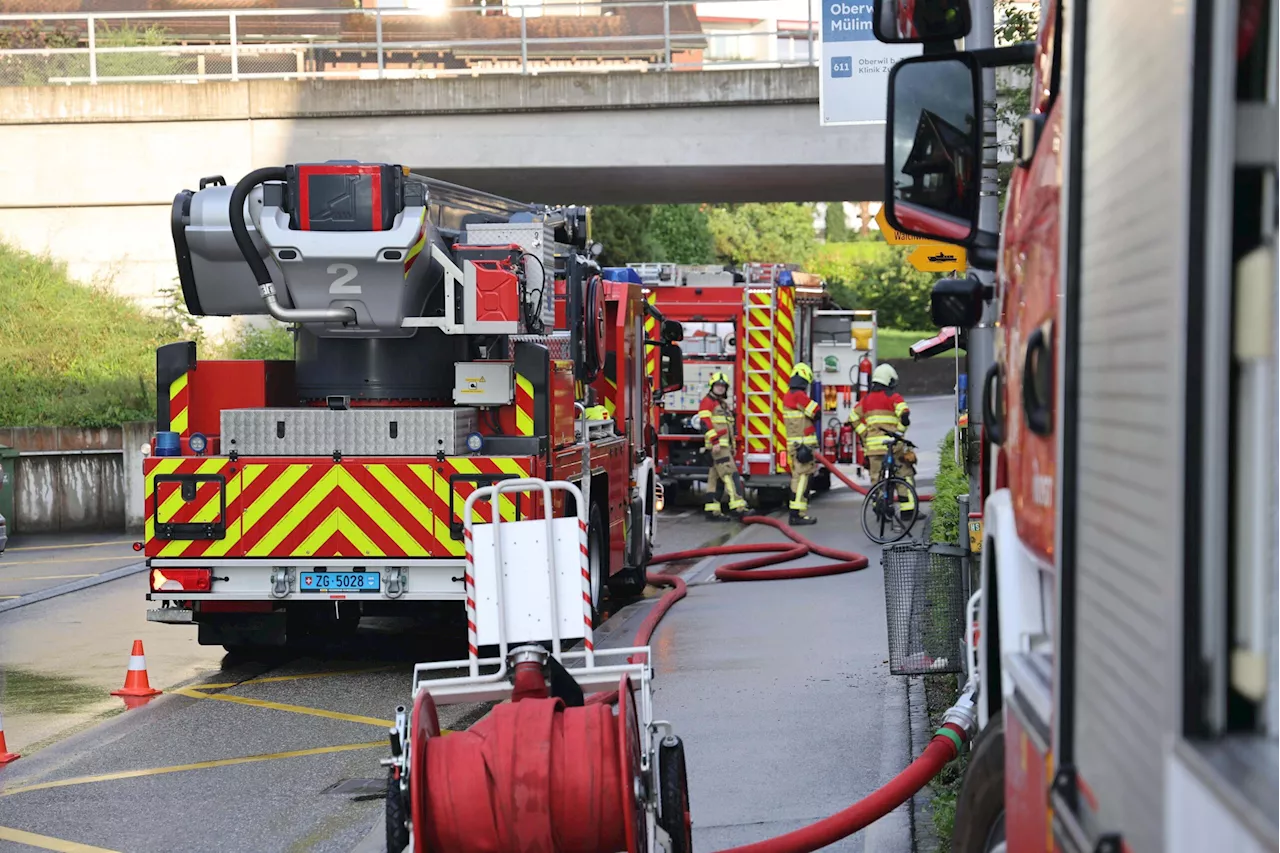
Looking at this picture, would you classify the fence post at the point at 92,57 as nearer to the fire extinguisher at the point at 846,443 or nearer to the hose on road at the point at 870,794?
the fire extinguisher at the point at 846,443

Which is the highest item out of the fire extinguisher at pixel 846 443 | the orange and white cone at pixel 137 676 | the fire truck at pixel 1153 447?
the fire truck at pixel 1153 447

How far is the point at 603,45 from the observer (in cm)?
2545

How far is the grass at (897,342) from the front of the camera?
183 ft

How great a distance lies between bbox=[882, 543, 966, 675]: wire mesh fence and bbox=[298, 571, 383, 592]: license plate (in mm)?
3446

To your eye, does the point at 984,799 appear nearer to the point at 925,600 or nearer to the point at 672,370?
the point at 925,600

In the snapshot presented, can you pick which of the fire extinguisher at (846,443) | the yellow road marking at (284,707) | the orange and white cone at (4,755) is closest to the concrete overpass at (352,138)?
the fire extinguisher at (846,443)

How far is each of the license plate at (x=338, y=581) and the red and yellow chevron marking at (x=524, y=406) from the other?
4.18 ft

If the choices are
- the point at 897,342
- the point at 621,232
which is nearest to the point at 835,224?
the point at 897,342

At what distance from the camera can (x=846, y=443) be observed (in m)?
24.8

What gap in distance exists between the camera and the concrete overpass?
2431 cm

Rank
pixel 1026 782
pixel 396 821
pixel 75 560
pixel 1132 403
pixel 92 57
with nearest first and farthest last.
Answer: pixel 1132 403
pixel 1026 782
pixel 396 821
pixel 75 560
pixel 92 57

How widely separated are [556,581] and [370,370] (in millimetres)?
4415

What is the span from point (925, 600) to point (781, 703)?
142cm

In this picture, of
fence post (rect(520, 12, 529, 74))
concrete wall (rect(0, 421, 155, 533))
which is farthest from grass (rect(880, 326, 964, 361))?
concrete wall (rect(0, 421, 155, 533))
